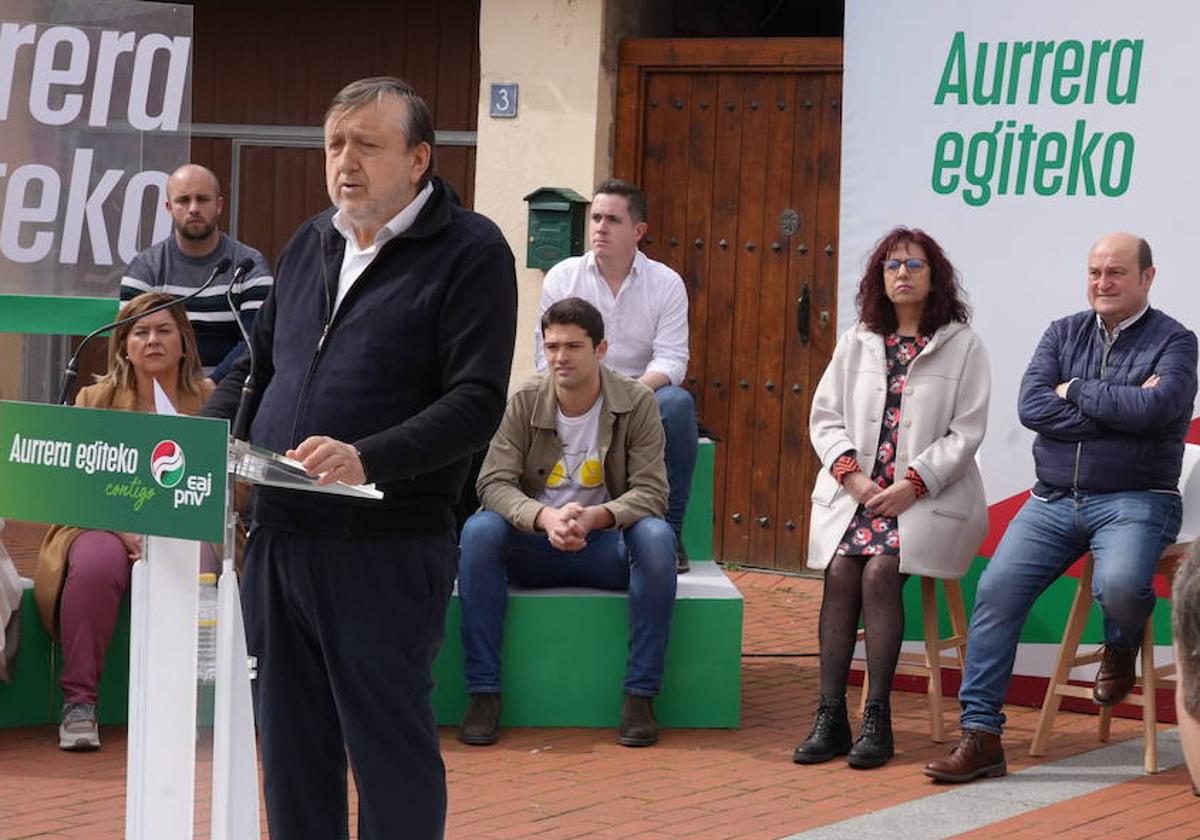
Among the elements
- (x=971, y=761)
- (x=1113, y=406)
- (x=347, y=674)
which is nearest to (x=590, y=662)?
(x=971, y=761)

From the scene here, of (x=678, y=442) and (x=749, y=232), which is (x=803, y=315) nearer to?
(x=749, y=232)

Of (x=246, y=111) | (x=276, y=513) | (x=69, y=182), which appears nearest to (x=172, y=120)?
(x=69, y=182)

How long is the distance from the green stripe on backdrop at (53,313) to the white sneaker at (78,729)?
5.61 ft

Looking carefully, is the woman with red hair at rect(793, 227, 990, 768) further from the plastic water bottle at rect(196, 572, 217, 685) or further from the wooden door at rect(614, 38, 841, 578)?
the plastic water bottle at rect(196, 572, 217, 685)

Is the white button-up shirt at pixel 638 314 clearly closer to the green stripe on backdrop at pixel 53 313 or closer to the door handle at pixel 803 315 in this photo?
the door handle at pixel 803 315

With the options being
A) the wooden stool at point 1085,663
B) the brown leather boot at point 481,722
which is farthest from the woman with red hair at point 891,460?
the brown leather boot at point 481,722

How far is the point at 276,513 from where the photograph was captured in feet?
12.3

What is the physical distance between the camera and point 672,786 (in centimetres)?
596

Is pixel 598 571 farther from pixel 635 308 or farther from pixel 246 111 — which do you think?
pixel 246 111

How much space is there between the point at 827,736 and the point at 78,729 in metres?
2.40

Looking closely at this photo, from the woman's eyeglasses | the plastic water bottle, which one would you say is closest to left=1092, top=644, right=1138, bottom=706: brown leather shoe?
the woman's eyeglasses

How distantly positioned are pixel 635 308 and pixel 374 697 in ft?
13.3

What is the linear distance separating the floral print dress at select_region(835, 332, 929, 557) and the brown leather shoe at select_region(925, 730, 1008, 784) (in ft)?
2.26

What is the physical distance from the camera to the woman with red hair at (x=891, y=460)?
6480 mm
